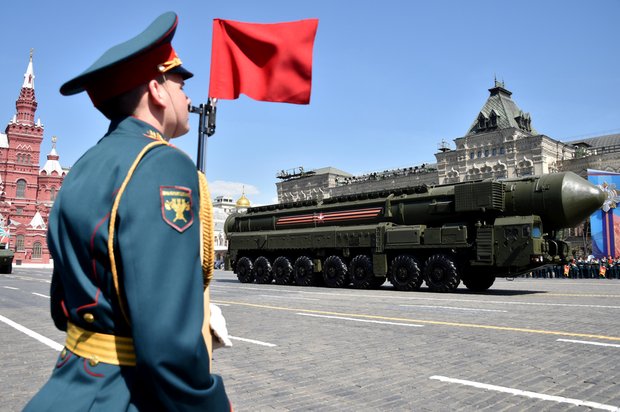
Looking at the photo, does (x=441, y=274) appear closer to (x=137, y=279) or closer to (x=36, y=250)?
(x=137, y=279)

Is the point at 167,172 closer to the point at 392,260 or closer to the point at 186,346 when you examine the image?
the point at 186,346

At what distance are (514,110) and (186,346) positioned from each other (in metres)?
66.1

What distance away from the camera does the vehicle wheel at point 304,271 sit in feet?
70.0

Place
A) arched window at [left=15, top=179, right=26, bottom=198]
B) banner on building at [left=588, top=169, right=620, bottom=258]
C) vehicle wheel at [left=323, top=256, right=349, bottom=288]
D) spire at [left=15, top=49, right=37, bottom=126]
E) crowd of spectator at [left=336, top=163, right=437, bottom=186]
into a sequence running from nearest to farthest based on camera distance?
vehicle wheel at [left=323, top=256, right=349, bottom=288] → banner on building at [left=588, top=169, right=620, bottom=258] → crowd of spectator at [left=336, top=163, right=437, bottom=186] → arched window at [left=15, top=179, right=26, bottom=198] → spire at [left=15, top=49, right=37, bottom=126]

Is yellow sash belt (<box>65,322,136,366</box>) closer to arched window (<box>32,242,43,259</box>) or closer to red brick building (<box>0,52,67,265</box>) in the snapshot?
arched window (<box>32,242,43,259</box>)

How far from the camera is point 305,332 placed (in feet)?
27.0

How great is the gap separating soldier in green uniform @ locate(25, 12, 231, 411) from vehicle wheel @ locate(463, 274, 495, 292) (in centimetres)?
1716

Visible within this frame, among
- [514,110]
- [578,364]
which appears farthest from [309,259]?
[514,110]

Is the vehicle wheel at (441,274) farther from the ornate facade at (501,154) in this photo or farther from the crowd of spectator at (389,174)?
the crowd of spectator at (389,174)

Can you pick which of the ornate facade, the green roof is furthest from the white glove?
the green roof

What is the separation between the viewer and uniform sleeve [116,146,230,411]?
4.26ft

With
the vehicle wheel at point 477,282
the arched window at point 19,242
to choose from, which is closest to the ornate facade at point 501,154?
the vehicle wheel at point 477,282

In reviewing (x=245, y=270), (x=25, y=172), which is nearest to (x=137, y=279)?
(x=245, y=270)

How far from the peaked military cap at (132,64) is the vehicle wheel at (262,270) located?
21.8 m
